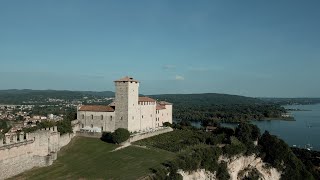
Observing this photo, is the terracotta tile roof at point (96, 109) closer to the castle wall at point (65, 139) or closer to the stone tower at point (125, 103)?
the stone tower at point (125, 103)

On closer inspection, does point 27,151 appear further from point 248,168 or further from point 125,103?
point 248,168

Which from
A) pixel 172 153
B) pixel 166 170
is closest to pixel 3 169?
pixel 166 170

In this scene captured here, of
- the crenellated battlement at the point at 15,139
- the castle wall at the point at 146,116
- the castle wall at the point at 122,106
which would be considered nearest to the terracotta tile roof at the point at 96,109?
the castle wall at the point at 122,106

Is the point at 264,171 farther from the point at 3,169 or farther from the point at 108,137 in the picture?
the point at 3,169

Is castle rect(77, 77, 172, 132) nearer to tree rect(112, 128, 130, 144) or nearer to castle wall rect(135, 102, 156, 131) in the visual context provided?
castle wall rect(135, 102, 156, 131)

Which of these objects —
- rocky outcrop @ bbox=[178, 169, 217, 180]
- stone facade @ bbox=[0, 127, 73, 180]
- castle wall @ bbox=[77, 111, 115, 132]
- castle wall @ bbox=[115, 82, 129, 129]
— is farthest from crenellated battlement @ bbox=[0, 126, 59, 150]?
rocky outcrop @ bbox=[178, 169, 217, 180]
